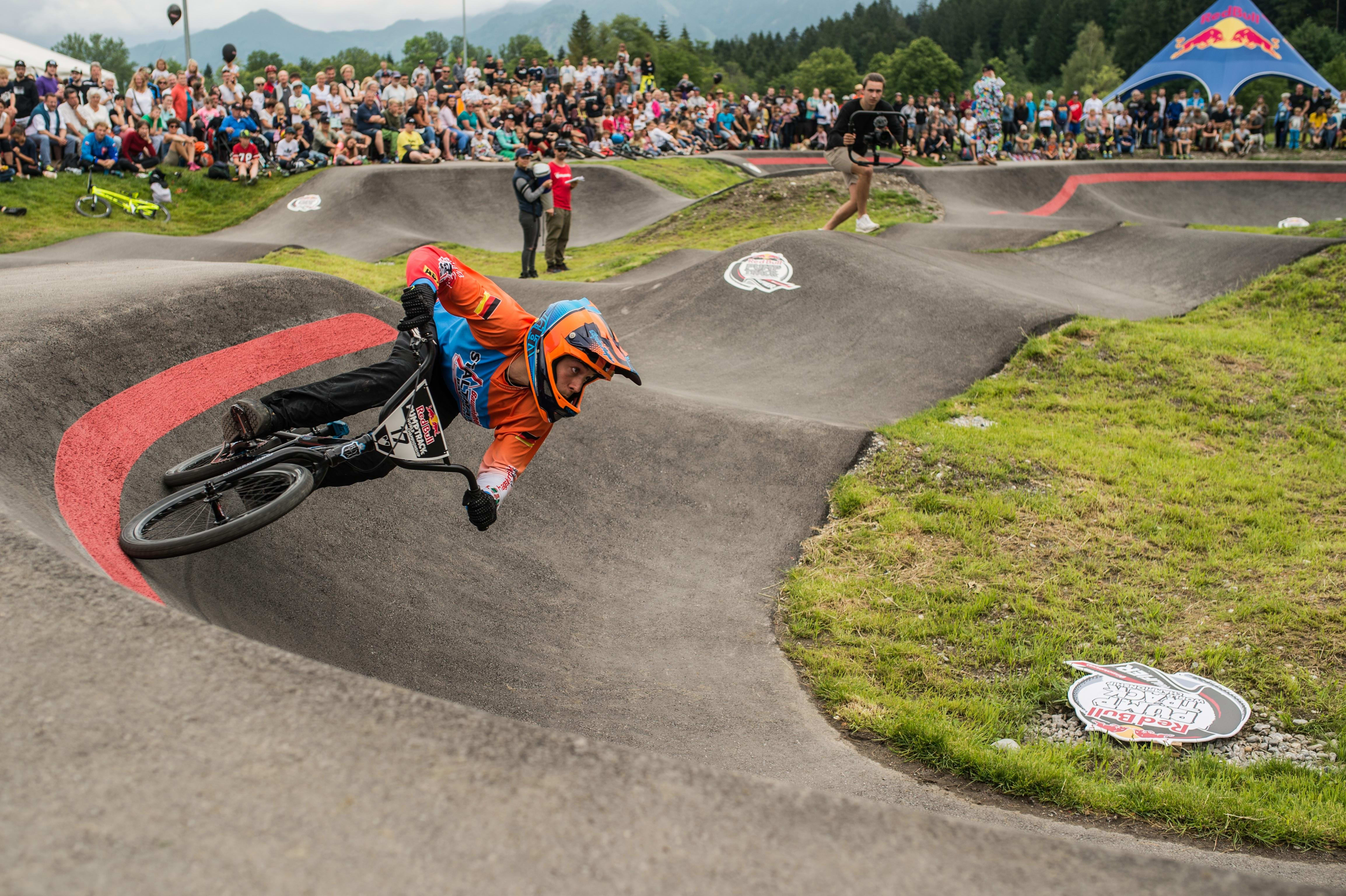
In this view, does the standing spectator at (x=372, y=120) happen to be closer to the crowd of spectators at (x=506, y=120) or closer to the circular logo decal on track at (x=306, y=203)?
the crowd of spectators at (x=506, y=120)

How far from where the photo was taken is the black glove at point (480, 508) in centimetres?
511

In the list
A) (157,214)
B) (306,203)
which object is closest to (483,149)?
(306,203)

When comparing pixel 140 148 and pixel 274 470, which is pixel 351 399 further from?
pixel 140 148

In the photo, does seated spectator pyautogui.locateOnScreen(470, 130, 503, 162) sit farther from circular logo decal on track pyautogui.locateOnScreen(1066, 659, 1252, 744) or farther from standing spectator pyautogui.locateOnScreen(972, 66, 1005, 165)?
circular logo decal on track pyautogui.locateOnScreen(1066, 659, 1252, 744)

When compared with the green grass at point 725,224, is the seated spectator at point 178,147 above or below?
above

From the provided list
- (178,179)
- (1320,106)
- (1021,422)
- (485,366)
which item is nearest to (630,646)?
(485,366)

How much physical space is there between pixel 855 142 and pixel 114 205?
15.7m

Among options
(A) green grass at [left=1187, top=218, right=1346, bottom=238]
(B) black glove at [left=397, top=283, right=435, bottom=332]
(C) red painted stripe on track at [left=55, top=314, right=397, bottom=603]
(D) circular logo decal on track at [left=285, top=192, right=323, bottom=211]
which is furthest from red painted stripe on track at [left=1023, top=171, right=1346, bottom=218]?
(B) black glove at [left=397, top=283, right=435, bottom=332]

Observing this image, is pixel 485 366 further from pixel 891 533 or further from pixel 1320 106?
pixel 1320 106

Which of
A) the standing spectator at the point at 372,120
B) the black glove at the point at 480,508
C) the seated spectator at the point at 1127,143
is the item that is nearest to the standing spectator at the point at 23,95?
the standing spectator at the point at 372,120

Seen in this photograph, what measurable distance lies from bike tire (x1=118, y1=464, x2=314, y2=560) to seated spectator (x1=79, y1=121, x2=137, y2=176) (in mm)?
18424

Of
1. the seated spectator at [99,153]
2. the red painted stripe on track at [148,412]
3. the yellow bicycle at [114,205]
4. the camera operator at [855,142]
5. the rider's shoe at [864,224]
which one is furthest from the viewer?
the seated spectator at [99,153]

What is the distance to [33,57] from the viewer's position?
124ft

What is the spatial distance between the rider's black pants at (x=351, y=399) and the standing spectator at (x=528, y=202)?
1157 centimetres
